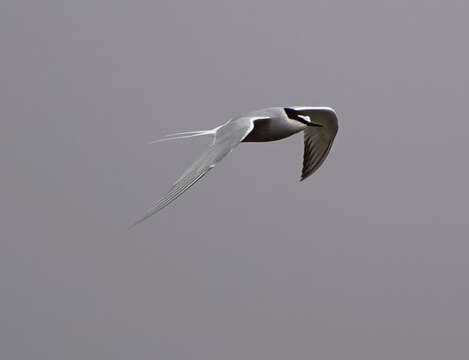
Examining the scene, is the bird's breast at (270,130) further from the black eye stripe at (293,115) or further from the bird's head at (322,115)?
the bird's head at (322,115)

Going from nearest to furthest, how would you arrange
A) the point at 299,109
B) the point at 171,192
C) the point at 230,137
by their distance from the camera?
the point at 171,192
the point at 230,137
the point at 299,109

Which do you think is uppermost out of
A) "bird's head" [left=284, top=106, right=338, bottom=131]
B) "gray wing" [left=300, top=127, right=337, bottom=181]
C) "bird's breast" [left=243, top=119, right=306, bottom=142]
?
"bird's breast" [left=243, top=119, right=306, bottom=142]

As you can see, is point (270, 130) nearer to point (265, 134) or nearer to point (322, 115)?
point (265, 134)

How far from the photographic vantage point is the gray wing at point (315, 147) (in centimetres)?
599

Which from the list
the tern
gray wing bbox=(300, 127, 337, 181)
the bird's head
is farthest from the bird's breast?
gray wing bbox=(300, 127, 337, 181)

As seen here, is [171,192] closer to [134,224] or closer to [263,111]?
[134,224]

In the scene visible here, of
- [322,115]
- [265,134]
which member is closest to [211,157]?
[265,134]

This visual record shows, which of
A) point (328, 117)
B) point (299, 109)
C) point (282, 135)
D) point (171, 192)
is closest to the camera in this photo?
point (171, 192)

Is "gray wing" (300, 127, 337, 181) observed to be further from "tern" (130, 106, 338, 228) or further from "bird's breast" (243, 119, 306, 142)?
"bird's breast" (243, 119, 306, 142)

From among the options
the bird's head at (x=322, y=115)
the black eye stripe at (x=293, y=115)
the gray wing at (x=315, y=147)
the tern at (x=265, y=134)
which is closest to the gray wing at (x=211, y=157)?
the tern at (x=265, y=134)

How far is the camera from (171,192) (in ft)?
12.1

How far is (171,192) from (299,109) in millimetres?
1842

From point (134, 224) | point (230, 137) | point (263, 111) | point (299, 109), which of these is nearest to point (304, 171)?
point (299, 109)

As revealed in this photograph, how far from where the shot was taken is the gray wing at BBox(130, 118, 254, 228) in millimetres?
3584
